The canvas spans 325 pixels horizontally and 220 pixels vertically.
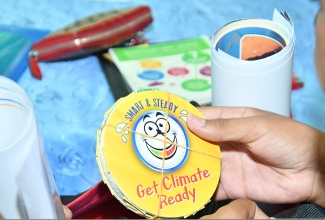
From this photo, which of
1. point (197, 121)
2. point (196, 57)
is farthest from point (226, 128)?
point (196, 57)

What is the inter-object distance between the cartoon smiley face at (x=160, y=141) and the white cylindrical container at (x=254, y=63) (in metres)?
0.15

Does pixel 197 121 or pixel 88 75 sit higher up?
pixel 197 121

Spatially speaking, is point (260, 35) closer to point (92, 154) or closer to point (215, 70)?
point (215, 70)

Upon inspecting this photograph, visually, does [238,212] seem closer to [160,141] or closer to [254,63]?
[160,141]

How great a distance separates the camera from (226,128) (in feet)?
2.29

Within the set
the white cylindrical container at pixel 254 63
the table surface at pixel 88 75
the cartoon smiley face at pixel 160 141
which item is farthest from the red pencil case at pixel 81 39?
the cartoon smiley face at pixel 160 141

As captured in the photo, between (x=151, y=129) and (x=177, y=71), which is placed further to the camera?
(x=177, y=71)

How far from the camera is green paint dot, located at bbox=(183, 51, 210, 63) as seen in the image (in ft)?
3.41

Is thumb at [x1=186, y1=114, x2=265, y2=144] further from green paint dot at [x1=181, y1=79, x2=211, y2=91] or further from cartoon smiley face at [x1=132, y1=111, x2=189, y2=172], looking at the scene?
green paint dot at [x1=181, y1=79, x2=211, y2=91]

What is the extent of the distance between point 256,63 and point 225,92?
7cm

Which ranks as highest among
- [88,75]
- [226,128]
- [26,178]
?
[26,178]

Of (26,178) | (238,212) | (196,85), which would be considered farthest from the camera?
(196,85)

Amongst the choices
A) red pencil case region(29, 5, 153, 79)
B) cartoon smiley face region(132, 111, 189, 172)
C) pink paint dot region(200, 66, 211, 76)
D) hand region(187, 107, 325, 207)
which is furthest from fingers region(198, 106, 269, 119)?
red pencil case region(29, 5, 153, 79)

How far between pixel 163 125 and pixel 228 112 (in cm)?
16
